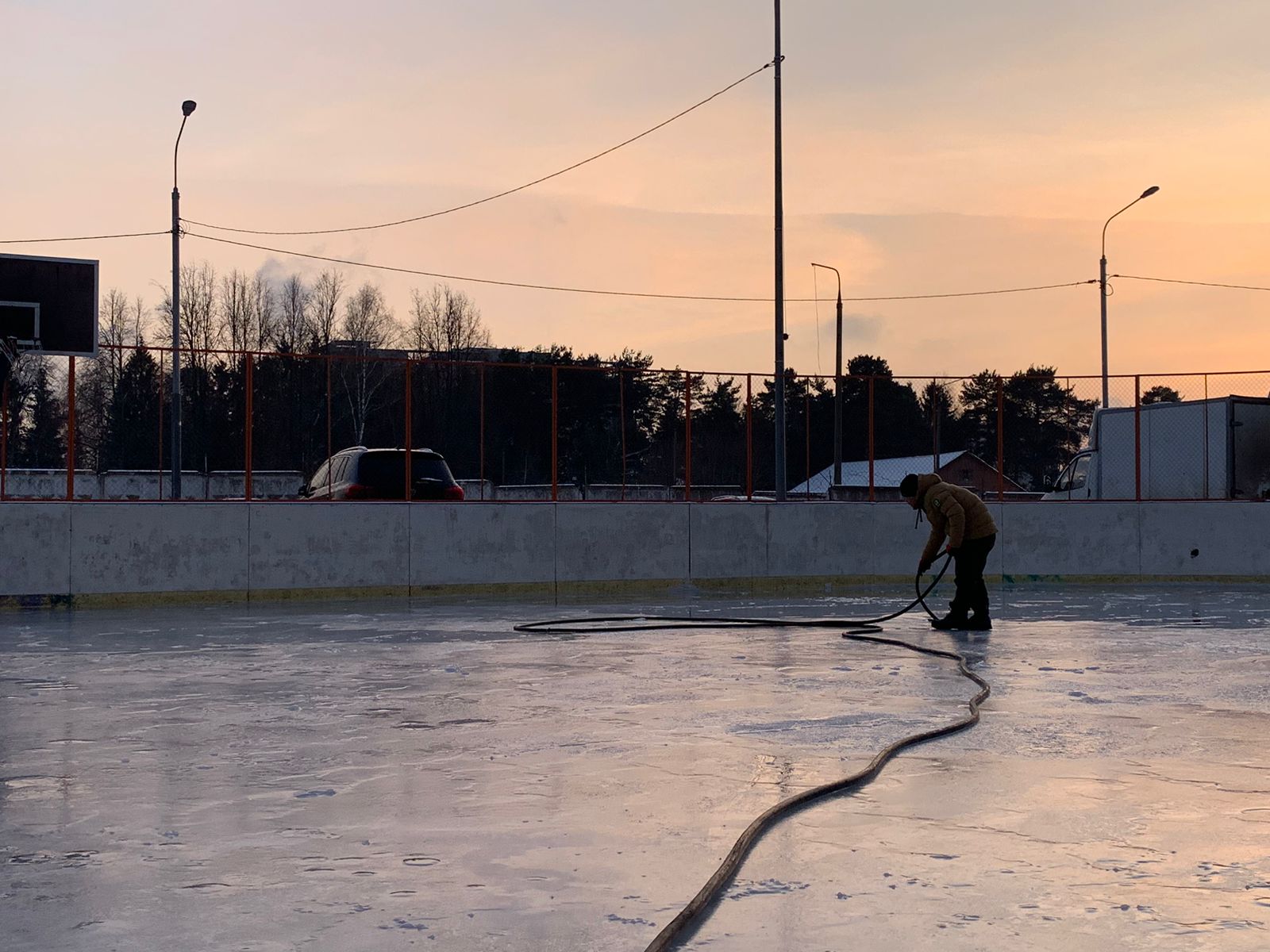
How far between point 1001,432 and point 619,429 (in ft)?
22.1

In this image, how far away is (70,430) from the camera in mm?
17609

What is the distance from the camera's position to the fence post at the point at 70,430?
17.9 meters

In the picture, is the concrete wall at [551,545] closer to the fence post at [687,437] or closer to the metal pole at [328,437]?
the fence post at [687,437]

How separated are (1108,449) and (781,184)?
25.4ft

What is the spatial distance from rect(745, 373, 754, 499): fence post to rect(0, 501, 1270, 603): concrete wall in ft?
3.54

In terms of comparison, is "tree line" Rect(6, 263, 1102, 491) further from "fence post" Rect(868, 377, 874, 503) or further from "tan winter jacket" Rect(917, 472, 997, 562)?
"tan winter jacket" Rect(917, 472, 997, 562)

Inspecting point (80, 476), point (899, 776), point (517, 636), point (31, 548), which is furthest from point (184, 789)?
point (80, 476)

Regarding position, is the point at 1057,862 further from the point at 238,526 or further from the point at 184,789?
the point at 238,526

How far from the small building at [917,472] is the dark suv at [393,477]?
22.7 ft

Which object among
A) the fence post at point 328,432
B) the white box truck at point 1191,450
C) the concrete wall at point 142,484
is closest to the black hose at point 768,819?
the fence post at point 328,432

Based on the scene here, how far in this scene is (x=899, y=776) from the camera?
634cm

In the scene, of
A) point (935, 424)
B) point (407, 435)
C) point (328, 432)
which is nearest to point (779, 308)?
point (935, 424)

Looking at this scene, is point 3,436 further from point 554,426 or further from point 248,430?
point 554,426

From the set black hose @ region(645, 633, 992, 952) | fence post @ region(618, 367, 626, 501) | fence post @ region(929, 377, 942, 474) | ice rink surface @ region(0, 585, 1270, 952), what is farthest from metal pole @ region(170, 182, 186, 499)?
black hose @ region(645, 633, 992, 952)
